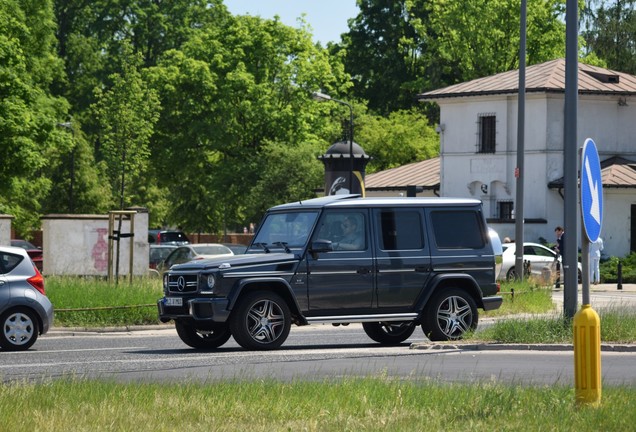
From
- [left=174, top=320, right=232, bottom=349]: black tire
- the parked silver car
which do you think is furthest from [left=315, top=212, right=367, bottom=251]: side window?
the parked silver car

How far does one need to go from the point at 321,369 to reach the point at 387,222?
4572mm

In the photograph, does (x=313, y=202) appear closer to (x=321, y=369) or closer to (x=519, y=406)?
(x=321, y=369)

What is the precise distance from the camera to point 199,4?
91.2m

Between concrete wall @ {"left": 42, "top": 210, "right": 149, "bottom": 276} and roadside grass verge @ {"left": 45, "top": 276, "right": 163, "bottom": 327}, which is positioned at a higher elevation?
concrete wall @ {"left": 42, "top": 210, "right": 149, "bottom": 276}

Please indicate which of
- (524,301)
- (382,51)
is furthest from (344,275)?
(382,51)

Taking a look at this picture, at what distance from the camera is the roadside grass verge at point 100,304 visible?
82.9ft

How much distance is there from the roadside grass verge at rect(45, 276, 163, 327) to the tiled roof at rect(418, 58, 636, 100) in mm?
30452

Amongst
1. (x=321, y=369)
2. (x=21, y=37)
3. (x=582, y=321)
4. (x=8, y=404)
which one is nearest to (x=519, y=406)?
(x=582, y=321)

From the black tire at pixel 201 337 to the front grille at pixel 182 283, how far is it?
699mm

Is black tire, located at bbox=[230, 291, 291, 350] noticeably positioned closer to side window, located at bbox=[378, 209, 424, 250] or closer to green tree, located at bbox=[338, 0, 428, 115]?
side window, located at bbox=[378, 209, 424, 250]

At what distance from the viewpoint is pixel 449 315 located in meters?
20.7

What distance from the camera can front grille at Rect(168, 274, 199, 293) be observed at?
19.6 meters

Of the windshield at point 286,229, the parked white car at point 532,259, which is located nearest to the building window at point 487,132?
the parked white car at point 532,259

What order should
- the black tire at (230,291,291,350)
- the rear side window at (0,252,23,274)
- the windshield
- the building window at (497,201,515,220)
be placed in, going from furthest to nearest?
the building window at (497,201,515,220)
the rear side window at (0,252,23,274)
the windshield
the black tire at (230,291,291,350)
